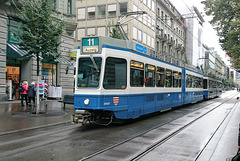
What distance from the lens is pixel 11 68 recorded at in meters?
19.2

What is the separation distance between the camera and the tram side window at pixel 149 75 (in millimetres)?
11258

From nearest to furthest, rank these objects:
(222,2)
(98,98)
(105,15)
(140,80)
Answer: (98,98) < (140,80) < (222,2) < (105,15)

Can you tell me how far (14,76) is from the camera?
19594 millimetres

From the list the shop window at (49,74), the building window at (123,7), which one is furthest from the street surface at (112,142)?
the building window at (123,7)

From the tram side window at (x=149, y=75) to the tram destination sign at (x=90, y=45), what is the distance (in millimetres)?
3140

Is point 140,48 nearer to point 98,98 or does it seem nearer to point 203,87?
point 98,98

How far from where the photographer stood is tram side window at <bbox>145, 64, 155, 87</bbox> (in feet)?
36.9

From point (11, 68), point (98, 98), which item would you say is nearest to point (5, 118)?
point (98, 98)

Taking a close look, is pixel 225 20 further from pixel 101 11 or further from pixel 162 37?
pixel 162 37

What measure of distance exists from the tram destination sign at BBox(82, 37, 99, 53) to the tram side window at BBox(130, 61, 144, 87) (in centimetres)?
176

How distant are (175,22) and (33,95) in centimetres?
4623

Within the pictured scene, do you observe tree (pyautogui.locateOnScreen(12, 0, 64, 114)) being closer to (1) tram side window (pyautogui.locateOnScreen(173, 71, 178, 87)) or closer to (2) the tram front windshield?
(2) the tram front windshield

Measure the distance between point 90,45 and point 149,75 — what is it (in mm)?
3705

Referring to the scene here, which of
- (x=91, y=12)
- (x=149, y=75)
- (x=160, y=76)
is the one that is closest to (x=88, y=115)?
(x=149, y=75)
